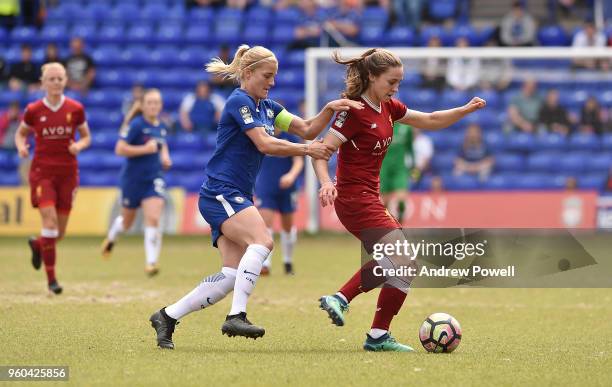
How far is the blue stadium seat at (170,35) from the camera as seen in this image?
89.9 feet

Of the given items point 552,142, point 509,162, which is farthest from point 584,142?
point 509,162

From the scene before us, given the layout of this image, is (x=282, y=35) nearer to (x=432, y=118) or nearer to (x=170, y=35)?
(x=170, y=35)

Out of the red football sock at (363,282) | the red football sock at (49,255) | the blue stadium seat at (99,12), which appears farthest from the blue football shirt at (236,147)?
the blue stadium seat at (99,12)

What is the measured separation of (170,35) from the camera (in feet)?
90.0

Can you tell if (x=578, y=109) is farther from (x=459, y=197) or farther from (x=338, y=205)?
(x=338, y=205)

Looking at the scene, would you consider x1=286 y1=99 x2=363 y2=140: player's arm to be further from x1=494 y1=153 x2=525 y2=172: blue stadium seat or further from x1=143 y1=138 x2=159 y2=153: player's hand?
x1=494 y1=153 x2=525 y2=172: blue stadium seat

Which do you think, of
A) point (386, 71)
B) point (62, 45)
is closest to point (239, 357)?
point (386, 71)

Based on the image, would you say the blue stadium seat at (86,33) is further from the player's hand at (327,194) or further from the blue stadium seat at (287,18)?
the player's hand at (327,194)

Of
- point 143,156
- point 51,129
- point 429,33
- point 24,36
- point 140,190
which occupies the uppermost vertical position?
point 429,33

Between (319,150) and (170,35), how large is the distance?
1954cm

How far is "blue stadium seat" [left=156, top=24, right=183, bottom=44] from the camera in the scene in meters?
27.4

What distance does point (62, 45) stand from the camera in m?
27.6

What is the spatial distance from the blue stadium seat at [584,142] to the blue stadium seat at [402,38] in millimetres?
4859

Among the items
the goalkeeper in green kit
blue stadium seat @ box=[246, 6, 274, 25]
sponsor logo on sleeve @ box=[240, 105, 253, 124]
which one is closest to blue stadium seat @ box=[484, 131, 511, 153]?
the goalkeeper in green kit
